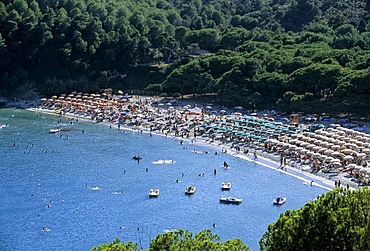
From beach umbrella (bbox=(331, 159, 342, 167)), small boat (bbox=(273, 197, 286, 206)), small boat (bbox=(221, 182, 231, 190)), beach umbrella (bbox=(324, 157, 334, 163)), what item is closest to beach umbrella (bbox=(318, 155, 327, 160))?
beach umbrella (bbox=(324, 157, 334, 163))

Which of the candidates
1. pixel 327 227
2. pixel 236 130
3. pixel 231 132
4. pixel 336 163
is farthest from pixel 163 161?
pixel 327 227

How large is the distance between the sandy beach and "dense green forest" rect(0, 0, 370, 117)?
19.6 ft

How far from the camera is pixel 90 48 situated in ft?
389

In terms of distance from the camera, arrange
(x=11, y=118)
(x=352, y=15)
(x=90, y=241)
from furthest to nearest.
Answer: (x=352, y=15), (x=11, y=118), (x=90, y=241)

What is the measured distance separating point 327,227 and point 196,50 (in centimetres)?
9022

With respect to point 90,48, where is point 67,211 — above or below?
below

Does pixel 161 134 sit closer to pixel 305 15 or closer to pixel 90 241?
pixel 90 241

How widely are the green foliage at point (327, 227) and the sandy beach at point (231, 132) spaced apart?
2977 centimetres

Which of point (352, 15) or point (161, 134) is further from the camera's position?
point (352, 15)

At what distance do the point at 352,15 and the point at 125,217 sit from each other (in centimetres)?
8222

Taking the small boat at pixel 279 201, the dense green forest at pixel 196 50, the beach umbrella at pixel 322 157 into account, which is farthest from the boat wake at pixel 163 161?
the dense green forest at pixel 196 50

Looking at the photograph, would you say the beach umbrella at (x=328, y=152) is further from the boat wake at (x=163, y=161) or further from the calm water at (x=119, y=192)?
the boat wake at (x=163, y=161)

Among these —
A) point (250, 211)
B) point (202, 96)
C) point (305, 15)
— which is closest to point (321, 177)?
point (250, 211)

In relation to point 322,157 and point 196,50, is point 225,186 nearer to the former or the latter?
point 322,157
